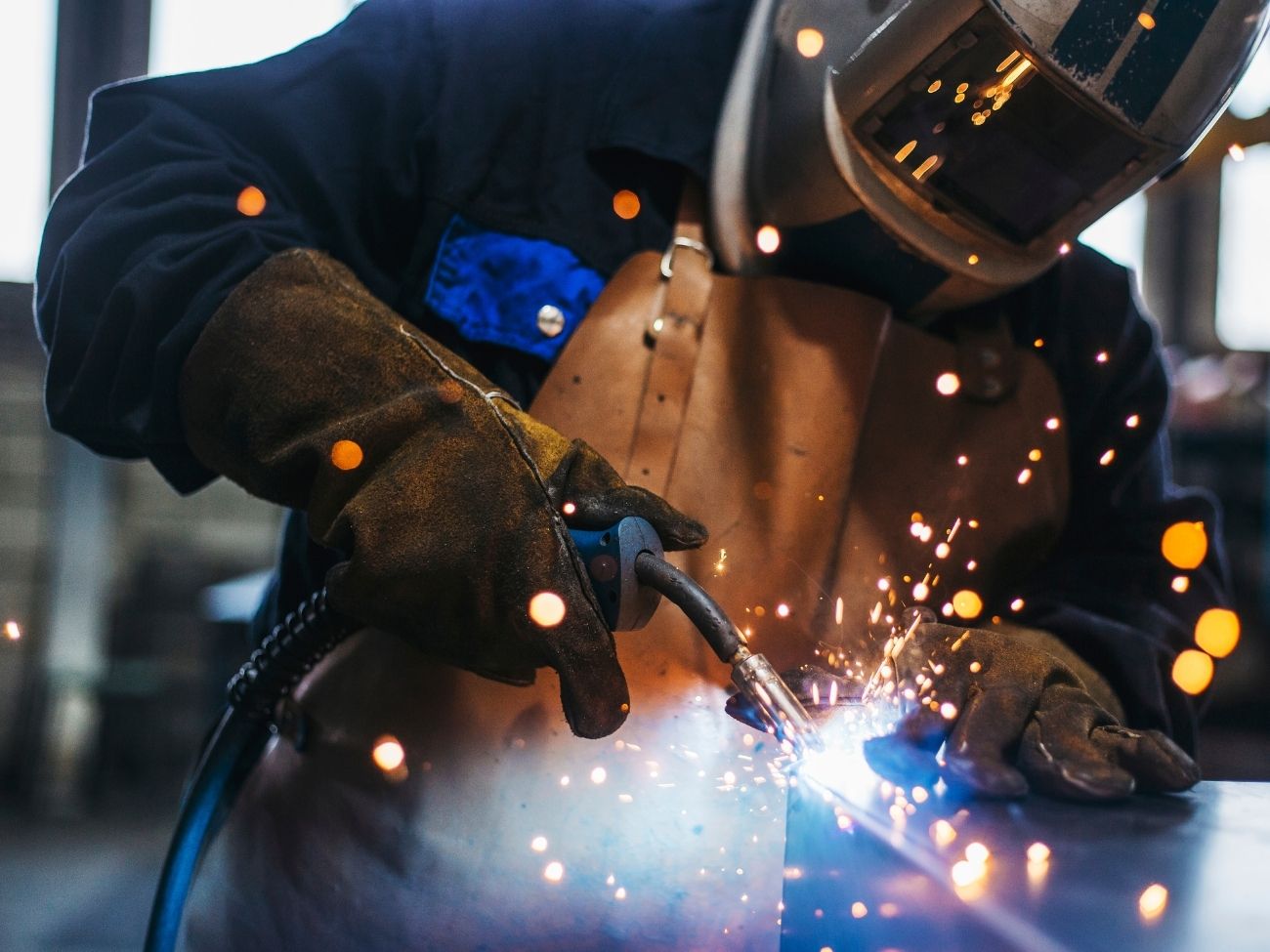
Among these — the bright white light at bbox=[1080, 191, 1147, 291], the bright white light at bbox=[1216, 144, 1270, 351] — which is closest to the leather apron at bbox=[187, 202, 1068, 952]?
the bright white light at bbox=[1080, 191, 1147, 291]

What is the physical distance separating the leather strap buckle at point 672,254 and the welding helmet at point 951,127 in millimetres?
29

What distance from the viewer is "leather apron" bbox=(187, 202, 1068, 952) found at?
2.47 feet

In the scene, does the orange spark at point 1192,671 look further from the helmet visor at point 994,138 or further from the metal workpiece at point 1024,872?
the helmet visor at point 994,138

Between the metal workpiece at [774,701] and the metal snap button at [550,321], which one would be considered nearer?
the metal workpiece at [774,701]

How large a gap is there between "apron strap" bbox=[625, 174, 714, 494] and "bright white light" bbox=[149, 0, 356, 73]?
7.12ft

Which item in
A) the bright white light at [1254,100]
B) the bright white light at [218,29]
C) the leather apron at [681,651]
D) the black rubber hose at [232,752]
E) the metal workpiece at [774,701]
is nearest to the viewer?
the metal workpiece at [774,701]

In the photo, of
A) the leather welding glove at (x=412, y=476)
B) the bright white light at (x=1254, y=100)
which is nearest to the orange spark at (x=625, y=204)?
the leather welding glove at (x=412, y=476)

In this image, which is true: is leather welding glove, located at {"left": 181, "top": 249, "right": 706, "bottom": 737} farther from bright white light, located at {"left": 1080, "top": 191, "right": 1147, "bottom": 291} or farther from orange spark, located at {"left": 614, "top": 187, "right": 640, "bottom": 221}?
bright white light, located at {"left": 1080, "top": 191, "right": 1147, "bottom": 291}

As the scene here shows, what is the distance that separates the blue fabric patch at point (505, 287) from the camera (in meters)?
0.91

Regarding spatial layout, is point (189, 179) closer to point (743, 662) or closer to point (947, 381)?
point (743, 662)

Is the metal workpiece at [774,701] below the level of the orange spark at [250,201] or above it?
below

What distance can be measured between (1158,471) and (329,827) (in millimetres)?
893

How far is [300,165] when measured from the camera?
0.90 m

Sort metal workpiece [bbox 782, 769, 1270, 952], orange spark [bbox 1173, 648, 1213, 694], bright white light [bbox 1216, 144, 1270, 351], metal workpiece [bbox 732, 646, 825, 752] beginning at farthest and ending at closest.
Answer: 1. bright white light [bbox 1216, 144, 1270, 351]
2. orange spark [bbox 1173, 648, 1213, 694]
3. metal workpiece [bbox 732, 646, 825, 752]
4. metal workpiece [bbox 782, 769, 1270, 952]
